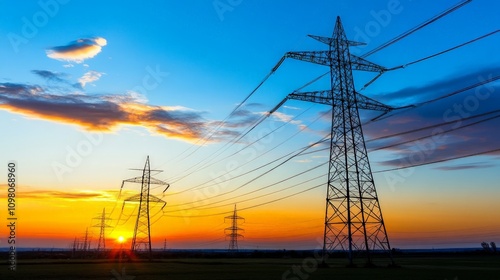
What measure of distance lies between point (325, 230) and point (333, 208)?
8.41 feet

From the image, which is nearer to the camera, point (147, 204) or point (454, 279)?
point (454, 279)

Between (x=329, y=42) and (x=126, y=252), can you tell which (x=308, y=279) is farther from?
(x=126, y=252)

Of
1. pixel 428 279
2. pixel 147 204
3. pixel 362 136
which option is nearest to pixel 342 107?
pixel 362 136

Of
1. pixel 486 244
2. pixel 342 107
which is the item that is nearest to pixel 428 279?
pixel 342 107

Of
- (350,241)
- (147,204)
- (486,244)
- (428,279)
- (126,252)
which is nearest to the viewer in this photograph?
(428,279)

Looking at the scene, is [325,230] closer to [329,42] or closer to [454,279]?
[454,279]

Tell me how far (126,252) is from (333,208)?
74645 millimetres

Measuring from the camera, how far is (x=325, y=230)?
47.5 meters

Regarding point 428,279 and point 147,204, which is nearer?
point 428,279

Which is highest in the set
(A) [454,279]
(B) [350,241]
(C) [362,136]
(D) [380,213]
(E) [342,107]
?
(E) [342,107]

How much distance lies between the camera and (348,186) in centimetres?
4859

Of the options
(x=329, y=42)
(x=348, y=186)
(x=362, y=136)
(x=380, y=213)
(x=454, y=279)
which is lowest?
(x=454, y=279)

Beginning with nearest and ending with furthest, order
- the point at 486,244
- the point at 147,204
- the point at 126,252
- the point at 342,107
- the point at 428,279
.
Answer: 1. the point at 428,279
2. the point at 342,107
3. the point at 147,204
4. the point at 126,252
5. the point at 486,244

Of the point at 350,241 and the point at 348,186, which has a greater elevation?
the point at 348,186
